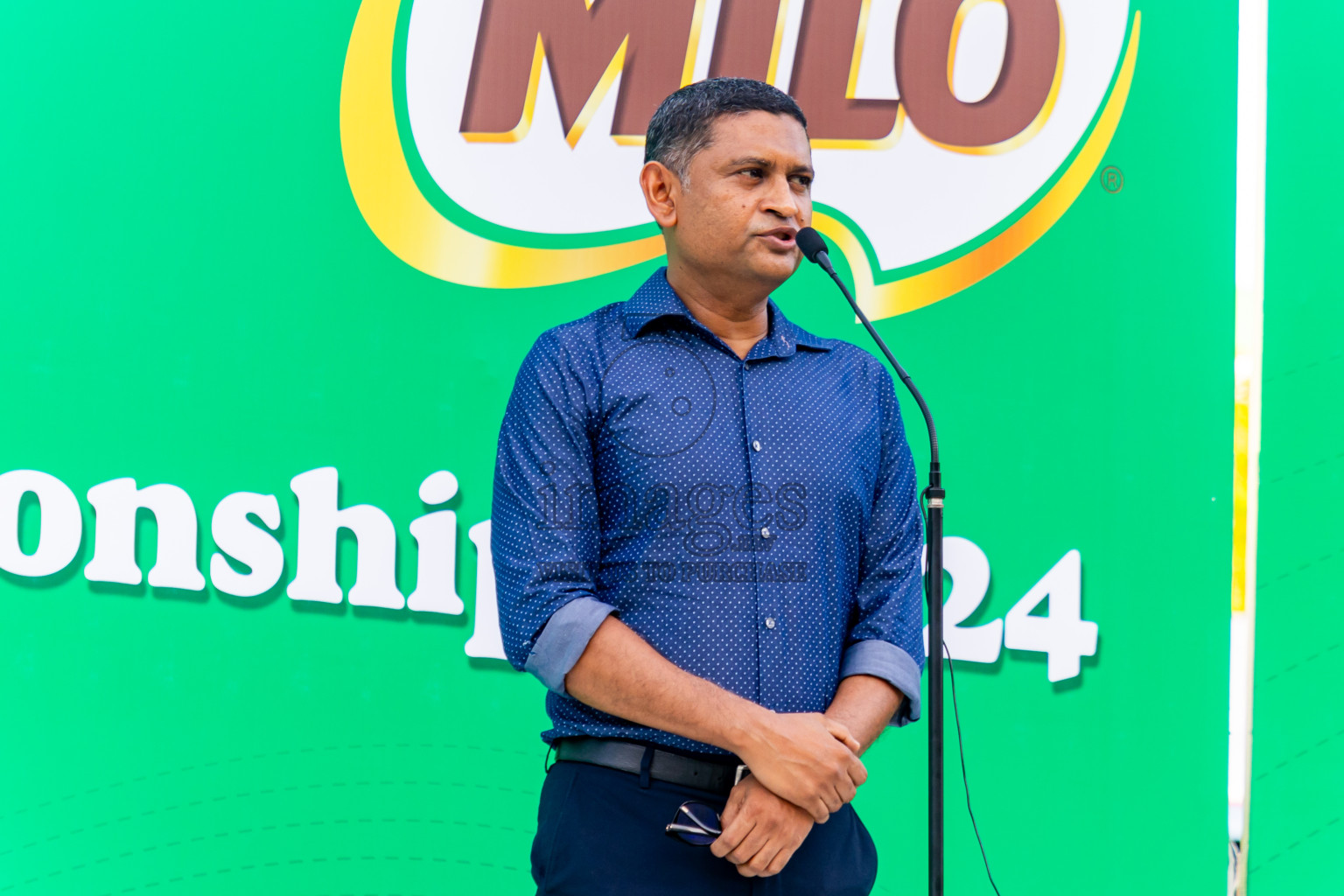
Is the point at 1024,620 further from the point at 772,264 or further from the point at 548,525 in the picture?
the point at 548,525

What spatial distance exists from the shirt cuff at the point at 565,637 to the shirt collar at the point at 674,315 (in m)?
0.34

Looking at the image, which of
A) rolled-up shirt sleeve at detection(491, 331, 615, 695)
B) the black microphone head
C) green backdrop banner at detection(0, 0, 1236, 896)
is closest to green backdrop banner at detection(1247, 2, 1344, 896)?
green backdrop banner at detection(0, 0, 1236, 896)

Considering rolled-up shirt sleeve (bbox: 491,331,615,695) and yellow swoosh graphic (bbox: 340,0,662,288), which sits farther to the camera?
yellow swoosh graphic (bbox: 340,0,662,288)

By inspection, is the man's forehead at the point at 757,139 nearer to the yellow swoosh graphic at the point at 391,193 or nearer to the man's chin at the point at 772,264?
the man's chin at the point at 772,264

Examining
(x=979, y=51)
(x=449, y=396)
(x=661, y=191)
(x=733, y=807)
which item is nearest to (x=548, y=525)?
(x=733, y=807)

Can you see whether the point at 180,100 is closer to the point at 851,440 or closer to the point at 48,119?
the point at 48,119

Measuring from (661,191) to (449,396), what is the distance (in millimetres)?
968

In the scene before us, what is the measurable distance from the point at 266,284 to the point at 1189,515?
1.84 metres

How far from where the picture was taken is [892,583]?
4.43ft

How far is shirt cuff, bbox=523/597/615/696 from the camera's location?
1160 mm

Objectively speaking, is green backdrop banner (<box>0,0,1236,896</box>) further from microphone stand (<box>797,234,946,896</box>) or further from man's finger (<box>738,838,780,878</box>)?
man's finger (<box>738,838,780,878</box>)

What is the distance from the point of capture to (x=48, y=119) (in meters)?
2.36

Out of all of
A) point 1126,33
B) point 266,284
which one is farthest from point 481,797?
point 1126,33

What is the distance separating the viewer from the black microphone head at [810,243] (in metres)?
1.23
